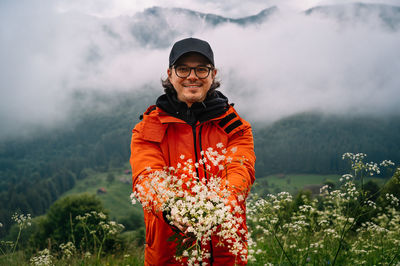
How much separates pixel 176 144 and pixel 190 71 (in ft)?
3.32

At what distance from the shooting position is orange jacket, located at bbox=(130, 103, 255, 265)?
3439 millimetres

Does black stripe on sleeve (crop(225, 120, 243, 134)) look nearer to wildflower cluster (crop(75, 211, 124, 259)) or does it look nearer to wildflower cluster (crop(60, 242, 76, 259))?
wildflower cluster (crop(75, 211, 124, 259))

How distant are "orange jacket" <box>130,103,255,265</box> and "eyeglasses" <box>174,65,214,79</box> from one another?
0.57 metres

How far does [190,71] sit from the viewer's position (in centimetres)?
393

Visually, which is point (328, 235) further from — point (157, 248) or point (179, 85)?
point (179, 85)

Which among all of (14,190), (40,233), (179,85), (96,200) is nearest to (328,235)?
(179,85)

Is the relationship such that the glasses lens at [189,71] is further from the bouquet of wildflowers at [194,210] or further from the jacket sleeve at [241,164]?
the bouquet of wildflowers at [194,210]

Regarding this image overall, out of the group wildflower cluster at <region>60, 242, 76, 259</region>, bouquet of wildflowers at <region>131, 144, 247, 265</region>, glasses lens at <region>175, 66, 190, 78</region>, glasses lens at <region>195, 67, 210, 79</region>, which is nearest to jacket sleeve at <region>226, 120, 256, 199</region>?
bouquet of wildflowers at <region>131, 144, 247, 265</region>

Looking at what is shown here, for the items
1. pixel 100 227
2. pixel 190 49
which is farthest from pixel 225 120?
pixel 100 227

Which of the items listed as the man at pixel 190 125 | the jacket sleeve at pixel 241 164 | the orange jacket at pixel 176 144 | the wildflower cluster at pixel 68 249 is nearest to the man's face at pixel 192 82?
the man at pixel 190 125

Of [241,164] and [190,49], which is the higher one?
[190,49]

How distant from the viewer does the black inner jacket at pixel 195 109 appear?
3.95m

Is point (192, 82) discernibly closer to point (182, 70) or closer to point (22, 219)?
point (182, 70)

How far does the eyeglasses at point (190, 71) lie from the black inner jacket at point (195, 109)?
376 mm
